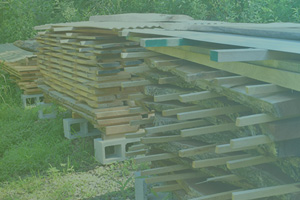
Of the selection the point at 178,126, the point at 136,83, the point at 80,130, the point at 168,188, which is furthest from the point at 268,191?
the point at 80,130

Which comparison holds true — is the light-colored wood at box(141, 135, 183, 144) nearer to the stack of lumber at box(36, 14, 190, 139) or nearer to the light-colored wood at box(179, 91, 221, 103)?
the light-colored wood at box(179, 91, 221, 103)

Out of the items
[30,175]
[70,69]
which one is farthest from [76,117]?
[30,175]

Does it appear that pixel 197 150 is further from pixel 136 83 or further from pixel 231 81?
pixel 136 83

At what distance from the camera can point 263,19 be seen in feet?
30.5

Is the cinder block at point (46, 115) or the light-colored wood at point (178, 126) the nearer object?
the light-colored wood at point (178, 126)

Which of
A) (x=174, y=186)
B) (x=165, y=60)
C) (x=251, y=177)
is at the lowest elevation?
(x=174, y=186)

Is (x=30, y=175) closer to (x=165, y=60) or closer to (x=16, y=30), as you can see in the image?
(x=165, y=60)

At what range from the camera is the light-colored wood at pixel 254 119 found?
6.42 feet

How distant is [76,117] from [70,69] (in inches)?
31.6

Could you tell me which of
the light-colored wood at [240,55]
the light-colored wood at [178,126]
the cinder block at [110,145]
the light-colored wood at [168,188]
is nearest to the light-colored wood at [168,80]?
the light-colored wood at [178,126]

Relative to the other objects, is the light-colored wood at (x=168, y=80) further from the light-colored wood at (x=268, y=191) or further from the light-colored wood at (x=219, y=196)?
the light-colored wood at (x=268, y=191)

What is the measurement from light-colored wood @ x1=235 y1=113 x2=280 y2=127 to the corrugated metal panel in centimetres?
806

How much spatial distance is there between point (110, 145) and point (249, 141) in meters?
4.10

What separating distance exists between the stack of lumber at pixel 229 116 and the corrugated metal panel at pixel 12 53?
22.4ft
